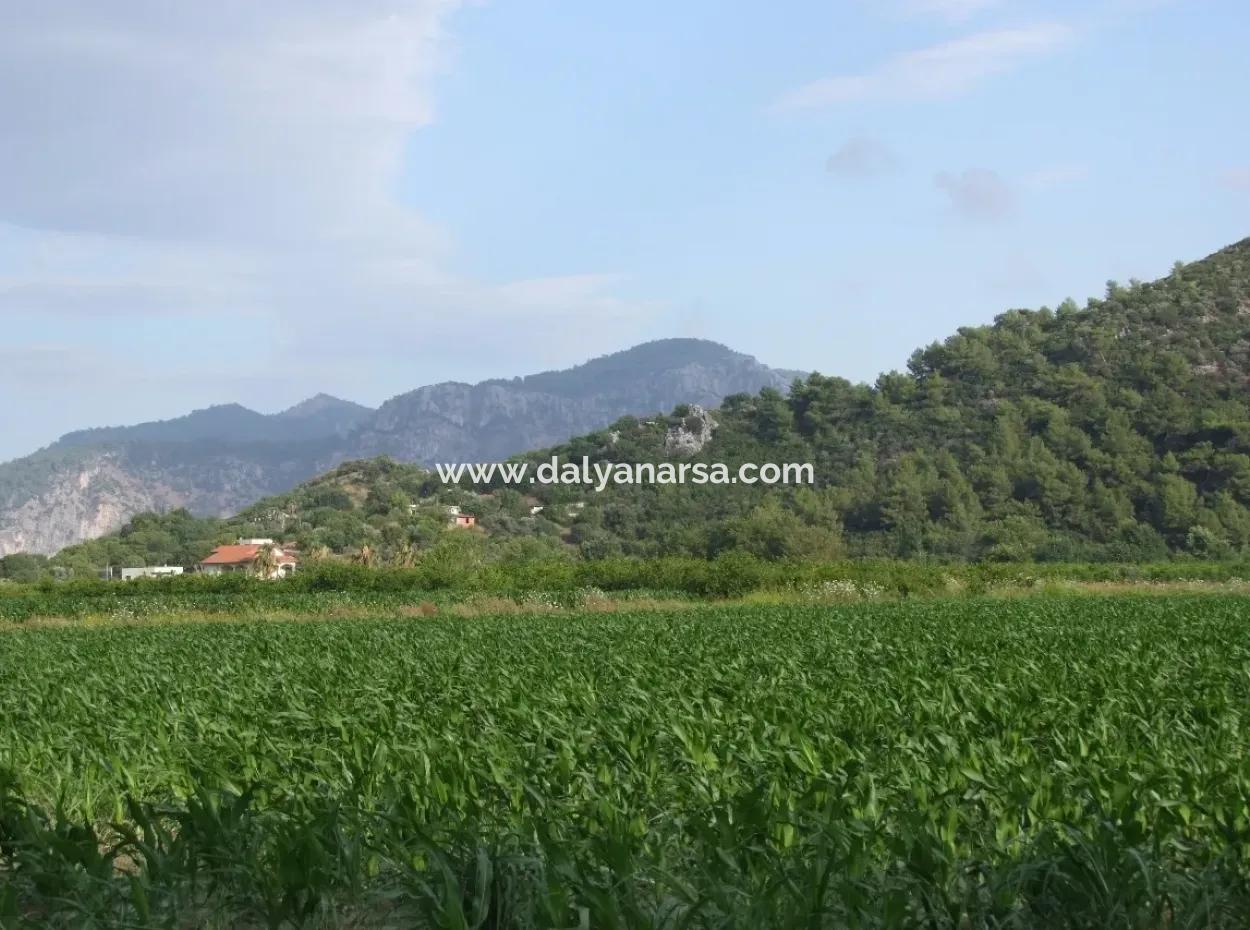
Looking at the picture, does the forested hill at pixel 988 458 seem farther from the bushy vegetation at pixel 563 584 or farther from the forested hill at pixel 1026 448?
the bushy vegetation at pixel 563 584

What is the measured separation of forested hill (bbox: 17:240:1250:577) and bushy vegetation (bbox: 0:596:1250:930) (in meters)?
72.2

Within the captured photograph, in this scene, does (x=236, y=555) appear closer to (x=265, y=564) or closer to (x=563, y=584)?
(x=265, y=564)

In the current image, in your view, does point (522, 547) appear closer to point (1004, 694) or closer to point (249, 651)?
point (249, 651)

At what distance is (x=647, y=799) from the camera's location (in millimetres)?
7719

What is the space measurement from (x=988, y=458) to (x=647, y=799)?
91.4 metres

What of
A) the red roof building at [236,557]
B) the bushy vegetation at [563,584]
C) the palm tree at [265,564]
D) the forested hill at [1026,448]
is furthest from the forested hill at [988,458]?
the bushy vegetation at [563,584]

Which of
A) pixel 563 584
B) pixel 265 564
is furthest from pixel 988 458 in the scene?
pixel 265 564

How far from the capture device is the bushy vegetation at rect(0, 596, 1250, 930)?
562 cm

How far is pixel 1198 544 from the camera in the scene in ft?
258

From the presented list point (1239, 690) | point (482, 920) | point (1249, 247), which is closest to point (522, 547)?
point (1249, 247)

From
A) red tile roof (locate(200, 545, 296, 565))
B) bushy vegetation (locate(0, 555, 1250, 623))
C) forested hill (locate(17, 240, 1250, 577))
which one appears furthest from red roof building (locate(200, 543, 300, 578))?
bushy vegetation (locate(0, 555, 1250, 623))

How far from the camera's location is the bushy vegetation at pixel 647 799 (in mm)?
5625

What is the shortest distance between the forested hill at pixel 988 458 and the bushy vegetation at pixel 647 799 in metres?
72.2

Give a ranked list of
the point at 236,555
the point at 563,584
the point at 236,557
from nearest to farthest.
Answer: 1. the point at 563,584
2. the point at 236,557
3. the point at 236,555
